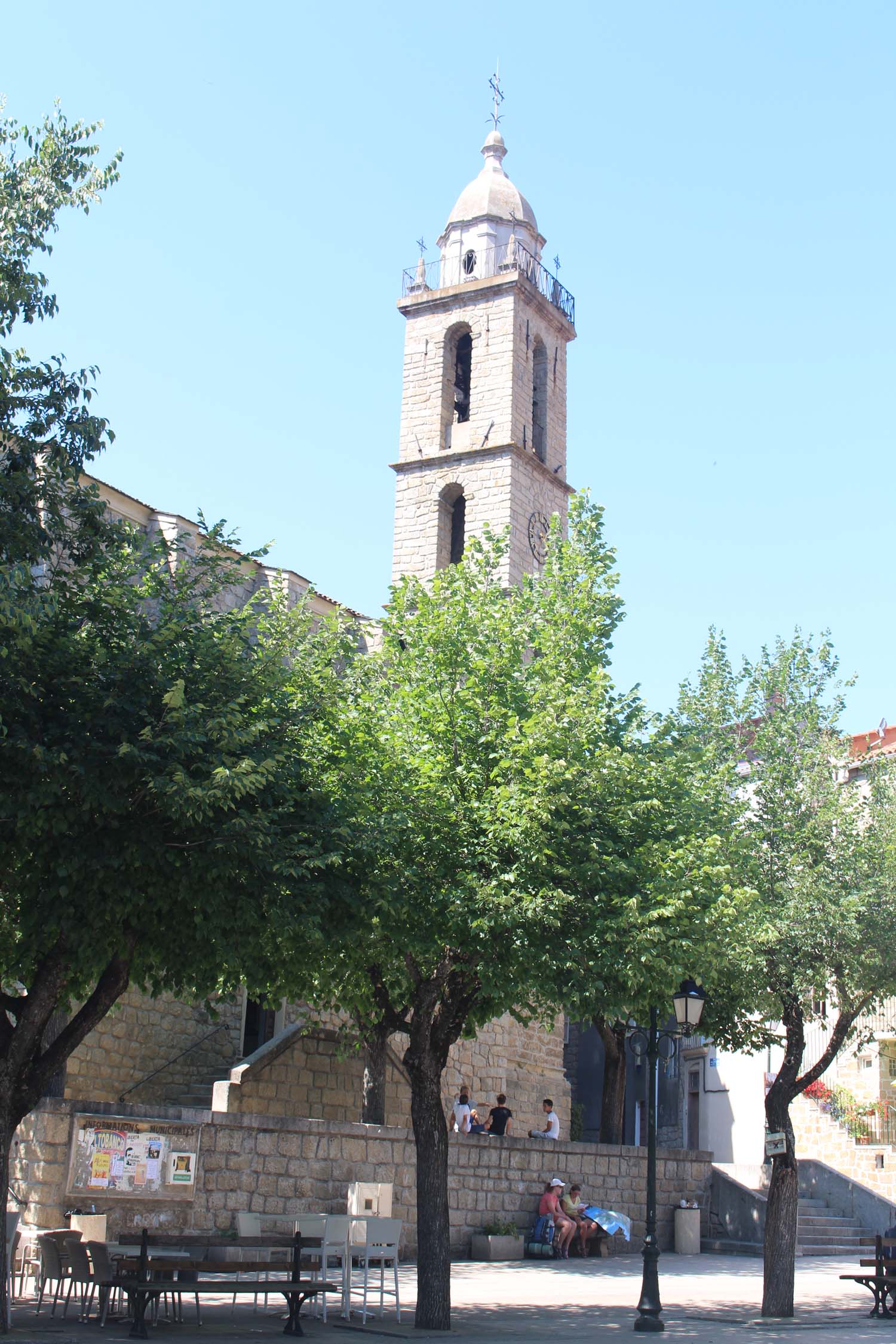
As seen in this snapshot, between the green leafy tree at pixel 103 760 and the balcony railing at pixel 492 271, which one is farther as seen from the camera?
the balcony railing at pixel 492 271

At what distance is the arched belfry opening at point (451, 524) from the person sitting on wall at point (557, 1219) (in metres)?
17.2

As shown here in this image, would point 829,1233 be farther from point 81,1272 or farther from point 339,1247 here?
point 81,1272

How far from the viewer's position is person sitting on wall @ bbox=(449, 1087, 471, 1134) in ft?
71.6

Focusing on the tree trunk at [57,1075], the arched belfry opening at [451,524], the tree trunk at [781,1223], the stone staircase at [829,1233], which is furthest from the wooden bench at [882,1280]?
the arched belfry opening at [451,524]

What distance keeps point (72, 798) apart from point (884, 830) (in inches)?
396

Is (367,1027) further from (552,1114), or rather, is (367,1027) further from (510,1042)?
(510,1042)

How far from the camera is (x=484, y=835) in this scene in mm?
13742

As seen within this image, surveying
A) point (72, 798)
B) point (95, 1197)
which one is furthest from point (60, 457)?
point (95, 1197)

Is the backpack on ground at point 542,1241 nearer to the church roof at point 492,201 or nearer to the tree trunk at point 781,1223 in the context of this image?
the tree trunk at point 781,1223

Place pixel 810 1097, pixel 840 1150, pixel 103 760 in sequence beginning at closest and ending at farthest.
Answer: pixel 103 760, pixel 840 1150, pixel 810 1097

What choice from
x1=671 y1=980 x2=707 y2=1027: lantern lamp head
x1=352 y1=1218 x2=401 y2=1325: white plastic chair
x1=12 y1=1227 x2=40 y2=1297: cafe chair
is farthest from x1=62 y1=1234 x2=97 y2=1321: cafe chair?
x1=671 y1=980 x2=707 y2=1027: lantern lamp head

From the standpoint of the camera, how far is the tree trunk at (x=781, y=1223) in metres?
15.1

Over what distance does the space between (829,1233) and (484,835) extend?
14404mm

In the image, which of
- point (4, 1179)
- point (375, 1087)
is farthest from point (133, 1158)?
point (375, 1087)
